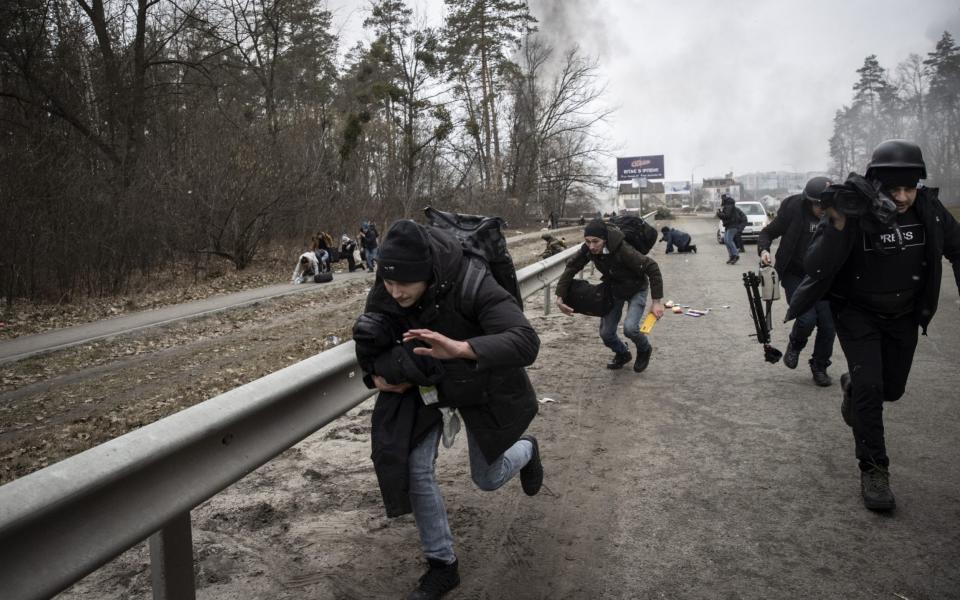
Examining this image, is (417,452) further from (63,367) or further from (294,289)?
(294,289)

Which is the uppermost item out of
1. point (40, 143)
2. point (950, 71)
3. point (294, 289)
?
point (950, 71)

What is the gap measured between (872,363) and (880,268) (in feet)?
1.78

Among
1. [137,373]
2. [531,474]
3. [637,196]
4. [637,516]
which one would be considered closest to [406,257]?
[531,474]

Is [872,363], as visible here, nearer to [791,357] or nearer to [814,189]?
[814,189]

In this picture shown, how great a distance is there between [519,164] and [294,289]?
35564 mm

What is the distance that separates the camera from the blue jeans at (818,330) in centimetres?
657

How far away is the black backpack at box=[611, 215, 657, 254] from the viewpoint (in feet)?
25.1

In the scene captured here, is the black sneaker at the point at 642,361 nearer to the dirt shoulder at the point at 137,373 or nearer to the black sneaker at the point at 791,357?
the black sneaker at the point at 791,357

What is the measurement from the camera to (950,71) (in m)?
Answer: 54.9

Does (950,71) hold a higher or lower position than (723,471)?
higher

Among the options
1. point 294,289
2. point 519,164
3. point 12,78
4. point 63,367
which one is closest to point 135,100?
point 12,78

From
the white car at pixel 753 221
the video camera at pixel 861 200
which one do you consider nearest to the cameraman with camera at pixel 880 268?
the video camera at pixel 861 200

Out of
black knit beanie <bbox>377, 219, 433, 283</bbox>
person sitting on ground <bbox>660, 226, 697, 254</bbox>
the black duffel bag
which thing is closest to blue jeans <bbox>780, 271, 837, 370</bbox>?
the black duffel bag

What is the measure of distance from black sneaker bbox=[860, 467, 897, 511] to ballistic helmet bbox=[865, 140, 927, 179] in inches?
64.8
